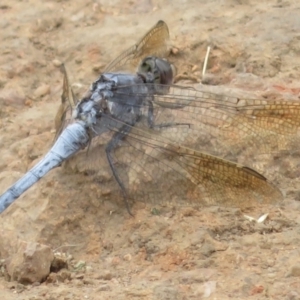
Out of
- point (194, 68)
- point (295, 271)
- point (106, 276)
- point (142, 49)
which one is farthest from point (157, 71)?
point (295, 271)

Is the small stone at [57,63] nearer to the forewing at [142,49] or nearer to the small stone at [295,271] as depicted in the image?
the forewing at [142,49]

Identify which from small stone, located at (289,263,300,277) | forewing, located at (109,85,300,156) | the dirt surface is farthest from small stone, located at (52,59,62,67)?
small stone, located at (289,263,300,277)

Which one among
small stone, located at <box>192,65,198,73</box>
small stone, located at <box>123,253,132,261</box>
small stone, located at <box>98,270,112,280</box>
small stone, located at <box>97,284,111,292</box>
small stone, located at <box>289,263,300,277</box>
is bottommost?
small stone, located at <box>123,253,132,261</box>

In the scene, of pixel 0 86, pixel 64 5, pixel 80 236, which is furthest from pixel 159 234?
pixel 64 5

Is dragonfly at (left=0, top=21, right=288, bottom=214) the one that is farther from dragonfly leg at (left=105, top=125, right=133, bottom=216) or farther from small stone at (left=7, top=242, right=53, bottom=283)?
small stone at (left=7, top=242, right=53, bottom=283)

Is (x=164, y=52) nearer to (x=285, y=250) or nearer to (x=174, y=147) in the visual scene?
(x=174, y=147)

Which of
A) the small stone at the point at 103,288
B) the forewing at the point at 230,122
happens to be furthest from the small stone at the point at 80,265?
the forewing at the point at 230,122
